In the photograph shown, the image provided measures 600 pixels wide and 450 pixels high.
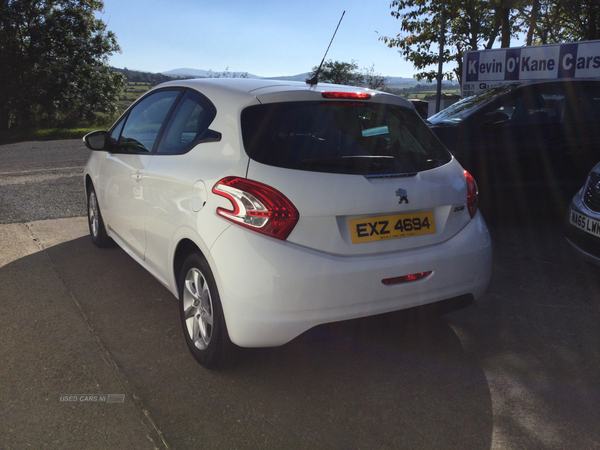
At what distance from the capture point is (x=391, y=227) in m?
2.79

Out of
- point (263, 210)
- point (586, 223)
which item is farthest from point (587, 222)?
point (263, 210)

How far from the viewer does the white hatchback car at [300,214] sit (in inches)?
102

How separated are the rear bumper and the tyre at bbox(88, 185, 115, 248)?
285 centimetres

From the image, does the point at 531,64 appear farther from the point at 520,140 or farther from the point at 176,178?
the point at 176,178

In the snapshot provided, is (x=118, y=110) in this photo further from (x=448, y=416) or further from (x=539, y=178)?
(x=448, y=416)

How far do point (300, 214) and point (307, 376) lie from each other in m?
0.99

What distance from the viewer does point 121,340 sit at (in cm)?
340

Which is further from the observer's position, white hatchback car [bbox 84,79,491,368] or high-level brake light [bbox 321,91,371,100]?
high-level brake light [bbox 321,91,371,100]

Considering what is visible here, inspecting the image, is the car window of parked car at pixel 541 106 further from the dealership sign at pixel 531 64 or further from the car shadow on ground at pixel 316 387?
the dealership sign at pixel 531 64

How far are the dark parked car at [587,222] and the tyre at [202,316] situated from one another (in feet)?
9.41

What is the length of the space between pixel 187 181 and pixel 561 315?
9.12 feet

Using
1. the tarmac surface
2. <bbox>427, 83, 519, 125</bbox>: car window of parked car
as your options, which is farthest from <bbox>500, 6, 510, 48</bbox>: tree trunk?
the tarmac surface

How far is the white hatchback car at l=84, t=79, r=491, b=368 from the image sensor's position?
2.59 meters

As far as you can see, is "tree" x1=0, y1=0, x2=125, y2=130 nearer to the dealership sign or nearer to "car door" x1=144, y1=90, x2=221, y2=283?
the dealership sign
